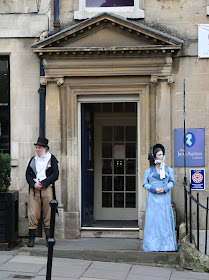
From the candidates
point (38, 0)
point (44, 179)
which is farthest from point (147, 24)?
point (44, 179)

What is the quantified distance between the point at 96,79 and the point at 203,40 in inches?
83.5

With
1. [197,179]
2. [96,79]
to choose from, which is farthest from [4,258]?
[197,179]

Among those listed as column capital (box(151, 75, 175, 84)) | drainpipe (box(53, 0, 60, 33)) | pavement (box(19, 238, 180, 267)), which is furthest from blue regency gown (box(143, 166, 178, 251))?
drainpipe (box(53, 0, 60, 33))

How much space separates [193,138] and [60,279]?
4010mm

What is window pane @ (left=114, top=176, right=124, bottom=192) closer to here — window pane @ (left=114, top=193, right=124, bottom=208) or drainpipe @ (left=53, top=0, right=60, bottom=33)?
window pane @ (left=114, top=193, right=124, bottom=208)

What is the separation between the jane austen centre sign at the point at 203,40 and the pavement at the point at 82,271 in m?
4.08

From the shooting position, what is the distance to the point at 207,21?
398 inches

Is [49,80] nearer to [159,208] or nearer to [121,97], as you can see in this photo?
[121,97]

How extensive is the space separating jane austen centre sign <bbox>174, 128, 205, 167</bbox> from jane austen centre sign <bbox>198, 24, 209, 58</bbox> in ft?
4.63

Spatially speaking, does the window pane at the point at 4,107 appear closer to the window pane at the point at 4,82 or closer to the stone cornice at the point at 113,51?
the window pane at the point at 4,82

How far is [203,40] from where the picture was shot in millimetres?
10070

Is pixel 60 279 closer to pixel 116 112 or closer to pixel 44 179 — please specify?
pixel 44 179

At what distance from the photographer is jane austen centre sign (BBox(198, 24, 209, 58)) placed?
10055mm

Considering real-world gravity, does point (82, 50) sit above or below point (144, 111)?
above
